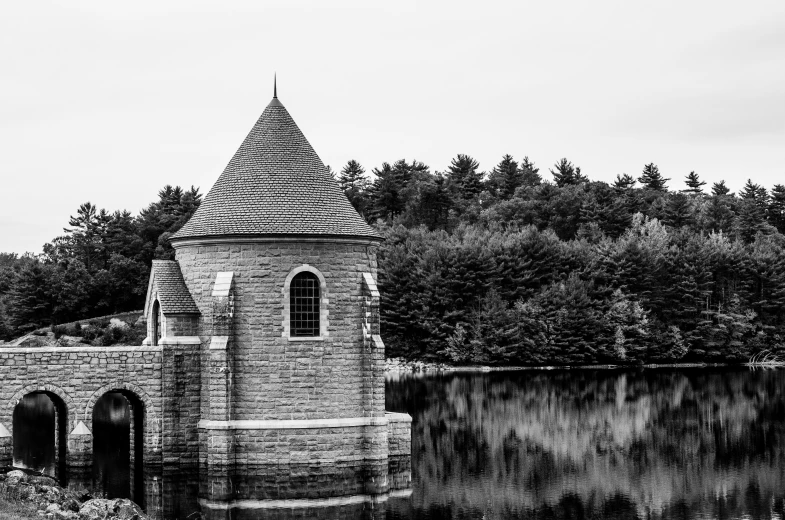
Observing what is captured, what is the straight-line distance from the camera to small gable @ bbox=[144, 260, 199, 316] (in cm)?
2927

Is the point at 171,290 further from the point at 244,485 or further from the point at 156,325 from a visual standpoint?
the point at 244,485

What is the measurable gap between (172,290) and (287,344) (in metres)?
3.53

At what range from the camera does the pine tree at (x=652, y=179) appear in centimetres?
11319

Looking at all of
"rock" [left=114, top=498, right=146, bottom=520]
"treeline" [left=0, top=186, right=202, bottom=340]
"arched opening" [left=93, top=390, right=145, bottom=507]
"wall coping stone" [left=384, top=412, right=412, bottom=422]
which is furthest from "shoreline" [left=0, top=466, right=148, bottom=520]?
"treeline" [left=0, top=186, right=202, bottom=340]

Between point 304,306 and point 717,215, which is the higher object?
point 717,215

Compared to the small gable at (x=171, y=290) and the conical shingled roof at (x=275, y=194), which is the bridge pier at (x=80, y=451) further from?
the conical shingled roof at (x=275, y=194)

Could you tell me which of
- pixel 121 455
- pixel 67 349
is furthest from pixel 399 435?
pixel 67 349

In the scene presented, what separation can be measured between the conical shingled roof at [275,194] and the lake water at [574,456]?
21.6 feet

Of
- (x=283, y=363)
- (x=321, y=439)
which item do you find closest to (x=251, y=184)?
(x=283, y=363)

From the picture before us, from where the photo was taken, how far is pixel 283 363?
28.7 meters

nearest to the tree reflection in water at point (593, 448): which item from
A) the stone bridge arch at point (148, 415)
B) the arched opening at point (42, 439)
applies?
the stone bridge arch at point (148, 415)

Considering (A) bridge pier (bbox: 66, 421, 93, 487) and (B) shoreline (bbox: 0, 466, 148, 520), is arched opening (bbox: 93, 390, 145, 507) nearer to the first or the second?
(A) bridge pier (bbox: 66, 421, 93, 487)

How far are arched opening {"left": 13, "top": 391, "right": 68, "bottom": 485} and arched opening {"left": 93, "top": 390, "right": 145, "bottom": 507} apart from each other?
1009mm

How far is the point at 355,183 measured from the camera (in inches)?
4013
